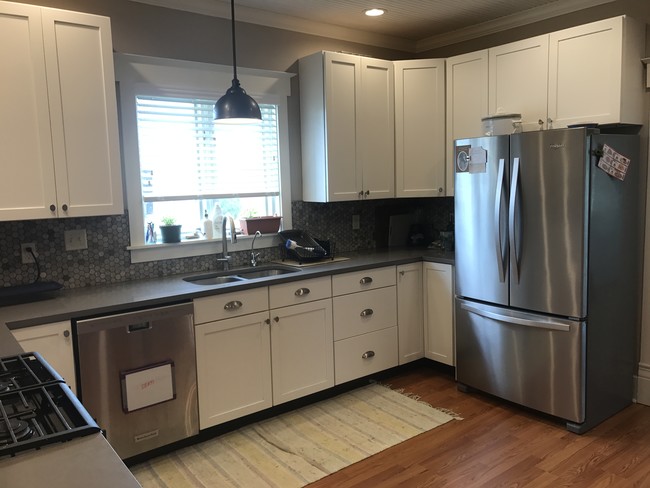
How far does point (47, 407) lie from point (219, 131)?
2.56 metres

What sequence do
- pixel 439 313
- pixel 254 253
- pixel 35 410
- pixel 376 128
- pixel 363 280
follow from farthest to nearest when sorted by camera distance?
pixel 376 128 → pixel 439 313 → pixel 254 253 → pixel 363 280 → pixel 35 410

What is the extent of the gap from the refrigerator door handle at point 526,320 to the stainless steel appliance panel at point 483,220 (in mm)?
Result: 80

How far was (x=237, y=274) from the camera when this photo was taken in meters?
3.51

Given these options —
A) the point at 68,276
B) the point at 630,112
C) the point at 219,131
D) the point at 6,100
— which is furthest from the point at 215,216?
the point at 630,112

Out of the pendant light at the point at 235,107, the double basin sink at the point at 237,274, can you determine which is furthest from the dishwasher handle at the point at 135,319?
the pendant light at the point at 235,107

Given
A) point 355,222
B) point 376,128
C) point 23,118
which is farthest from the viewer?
point 355,222

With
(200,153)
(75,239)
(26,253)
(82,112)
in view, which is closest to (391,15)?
(200,153)

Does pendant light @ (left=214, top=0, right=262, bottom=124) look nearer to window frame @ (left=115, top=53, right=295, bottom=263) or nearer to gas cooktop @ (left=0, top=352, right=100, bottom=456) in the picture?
window frame @ (left=115, top=53, right=295, bottom=263)

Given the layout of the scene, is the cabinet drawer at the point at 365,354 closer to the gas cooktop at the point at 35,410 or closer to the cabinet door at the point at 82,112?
the cabinet door at the point at 82,112

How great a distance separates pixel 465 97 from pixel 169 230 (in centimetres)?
227

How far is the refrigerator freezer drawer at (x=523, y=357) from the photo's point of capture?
2.98 m

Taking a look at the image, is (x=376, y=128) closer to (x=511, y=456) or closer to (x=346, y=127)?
(x=346, y=127)

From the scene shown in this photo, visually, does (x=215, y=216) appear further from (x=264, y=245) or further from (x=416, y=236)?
(x=416, y=236)

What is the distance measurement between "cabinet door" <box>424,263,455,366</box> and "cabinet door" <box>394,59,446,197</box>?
649mm
